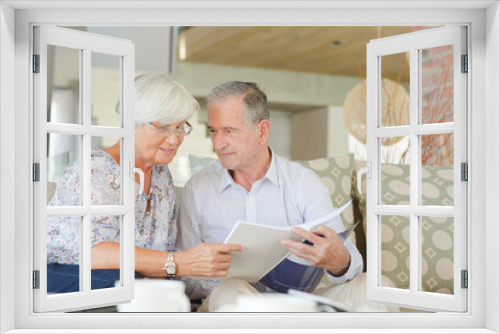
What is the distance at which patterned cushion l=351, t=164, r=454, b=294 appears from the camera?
3.42 m

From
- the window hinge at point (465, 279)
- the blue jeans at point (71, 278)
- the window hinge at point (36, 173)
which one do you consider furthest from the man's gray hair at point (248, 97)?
the window hinge at point (465, 279)

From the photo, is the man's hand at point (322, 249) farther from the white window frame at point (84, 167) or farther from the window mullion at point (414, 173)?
the white window frame at point (84, 167)

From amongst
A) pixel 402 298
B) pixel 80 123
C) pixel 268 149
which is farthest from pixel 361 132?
pixel 80 123

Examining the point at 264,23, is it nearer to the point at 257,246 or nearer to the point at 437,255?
the point at 257,246

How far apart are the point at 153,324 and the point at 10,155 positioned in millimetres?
904

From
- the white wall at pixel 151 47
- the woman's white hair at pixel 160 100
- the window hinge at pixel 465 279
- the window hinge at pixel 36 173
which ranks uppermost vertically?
the white wall at pixel 151 47

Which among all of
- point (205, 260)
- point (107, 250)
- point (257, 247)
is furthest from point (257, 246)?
point (107, 250)

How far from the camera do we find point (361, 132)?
554 centimetres

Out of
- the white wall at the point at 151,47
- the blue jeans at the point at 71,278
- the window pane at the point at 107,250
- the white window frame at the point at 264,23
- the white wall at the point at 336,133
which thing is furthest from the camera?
the white wall at the point at 336,133

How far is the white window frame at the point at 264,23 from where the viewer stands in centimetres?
239

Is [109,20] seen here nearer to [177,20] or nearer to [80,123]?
[177,20]

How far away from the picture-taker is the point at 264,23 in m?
2.48

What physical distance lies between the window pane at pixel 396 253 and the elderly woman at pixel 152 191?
95 cm

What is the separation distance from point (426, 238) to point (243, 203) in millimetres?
1121
